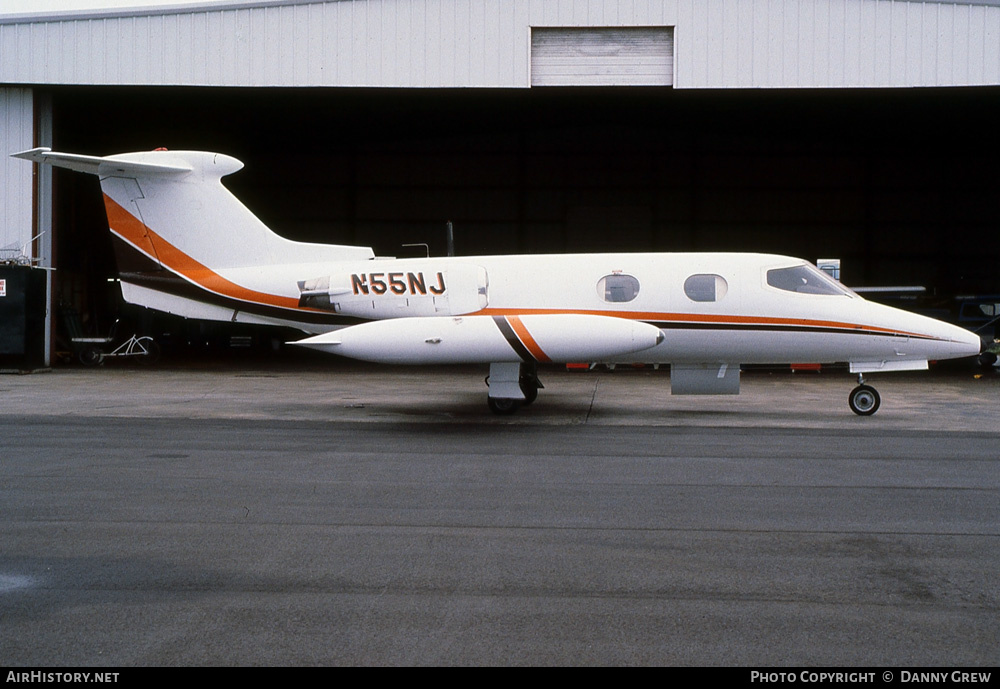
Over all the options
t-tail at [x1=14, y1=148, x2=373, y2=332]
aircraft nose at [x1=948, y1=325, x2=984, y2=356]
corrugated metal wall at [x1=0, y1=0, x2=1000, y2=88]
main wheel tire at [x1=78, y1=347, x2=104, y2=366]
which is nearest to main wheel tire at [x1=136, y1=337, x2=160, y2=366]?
main wheel tire at [x1=78, y1=347, x2=104, y2=366]

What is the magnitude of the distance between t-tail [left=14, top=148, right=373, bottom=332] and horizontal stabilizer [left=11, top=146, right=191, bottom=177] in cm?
4

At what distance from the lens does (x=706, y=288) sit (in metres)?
12.7

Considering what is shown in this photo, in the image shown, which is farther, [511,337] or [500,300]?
[500,300]

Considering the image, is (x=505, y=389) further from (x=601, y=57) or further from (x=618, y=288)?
(x=601, y=57)

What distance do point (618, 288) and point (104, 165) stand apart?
8372mm

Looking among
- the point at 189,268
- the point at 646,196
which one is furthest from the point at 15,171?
the point at 646,196

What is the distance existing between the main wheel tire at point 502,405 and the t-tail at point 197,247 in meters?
2.99

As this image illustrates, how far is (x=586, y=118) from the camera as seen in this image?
31094 mm

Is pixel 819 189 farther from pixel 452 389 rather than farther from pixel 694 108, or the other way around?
pixel 452 389

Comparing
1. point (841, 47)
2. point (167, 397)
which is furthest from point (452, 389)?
point (841, 47)

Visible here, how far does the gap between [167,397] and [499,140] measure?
847 inches

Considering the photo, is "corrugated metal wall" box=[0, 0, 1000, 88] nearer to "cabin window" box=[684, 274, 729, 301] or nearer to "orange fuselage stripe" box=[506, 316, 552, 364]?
"cabin window" box=[684, 274, 729, 301]

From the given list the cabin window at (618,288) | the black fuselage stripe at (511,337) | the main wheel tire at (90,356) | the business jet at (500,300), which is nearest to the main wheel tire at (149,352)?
the main wheel tire at (90,356)

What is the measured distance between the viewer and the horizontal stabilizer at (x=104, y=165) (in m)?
13.0
